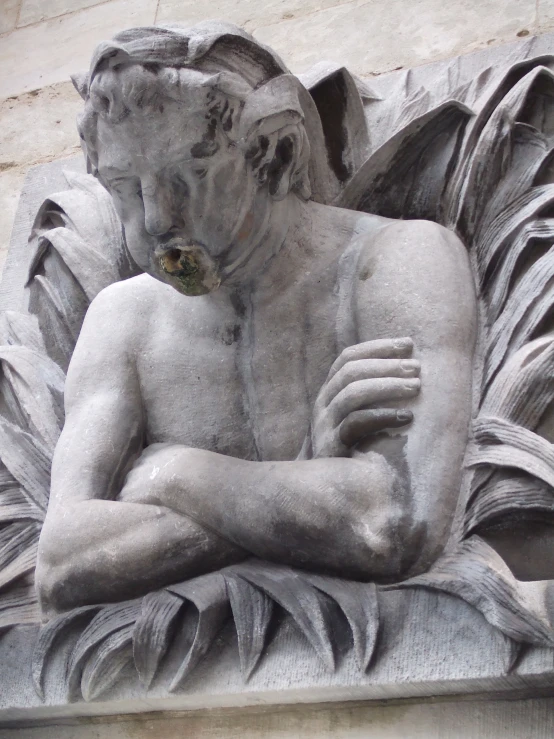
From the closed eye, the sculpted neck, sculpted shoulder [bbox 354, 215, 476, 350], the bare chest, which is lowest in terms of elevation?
the bare chest

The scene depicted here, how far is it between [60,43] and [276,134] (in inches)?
53.2

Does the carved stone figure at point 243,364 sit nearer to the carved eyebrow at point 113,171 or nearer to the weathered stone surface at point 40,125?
the carved eyebrow at point 113,171

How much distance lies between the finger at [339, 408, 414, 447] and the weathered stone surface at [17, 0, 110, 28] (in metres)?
1.71

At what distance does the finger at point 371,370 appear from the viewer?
1.47 m

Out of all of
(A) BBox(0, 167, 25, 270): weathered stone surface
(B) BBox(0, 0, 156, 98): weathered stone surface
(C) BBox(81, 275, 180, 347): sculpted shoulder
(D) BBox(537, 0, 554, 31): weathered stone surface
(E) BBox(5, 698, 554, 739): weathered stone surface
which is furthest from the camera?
(B) BBox(0, 0, 156, 98): weathered stone surface

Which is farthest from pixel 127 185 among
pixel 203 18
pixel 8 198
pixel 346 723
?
pixel 203 18

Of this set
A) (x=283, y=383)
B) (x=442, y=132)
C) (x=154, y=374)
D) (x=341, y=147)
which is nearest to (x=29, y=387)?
(x=154, y=374)

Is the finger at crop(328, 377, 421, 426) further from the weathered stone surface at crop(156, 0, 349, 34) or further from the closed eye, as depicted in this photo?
the weathered stone surface at crop(156, 0, 349, 34)

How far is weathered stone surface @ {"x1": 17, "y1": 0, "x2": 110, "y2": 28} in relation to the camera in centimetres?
278

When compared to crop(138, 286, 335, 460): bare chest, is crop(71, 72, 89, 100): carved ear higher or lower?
higher

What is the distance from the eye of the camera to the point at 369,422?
4.76ft

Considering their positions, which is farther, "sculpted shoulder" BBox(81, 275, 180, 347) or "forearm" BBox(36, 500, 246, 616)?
"sculpted shoulder" BBox(81, 275, 180, 347)

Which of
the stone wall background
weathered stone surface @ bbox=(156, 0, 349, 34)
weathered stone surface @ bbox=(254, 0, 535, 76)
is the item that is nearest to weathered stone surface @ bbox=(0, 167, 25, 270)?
the stone wall background

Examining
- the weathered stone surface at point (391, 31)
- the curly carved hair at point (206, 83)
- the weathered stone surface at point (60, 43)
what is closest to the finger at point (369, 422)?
the curly carved hair at point (206, 83)
